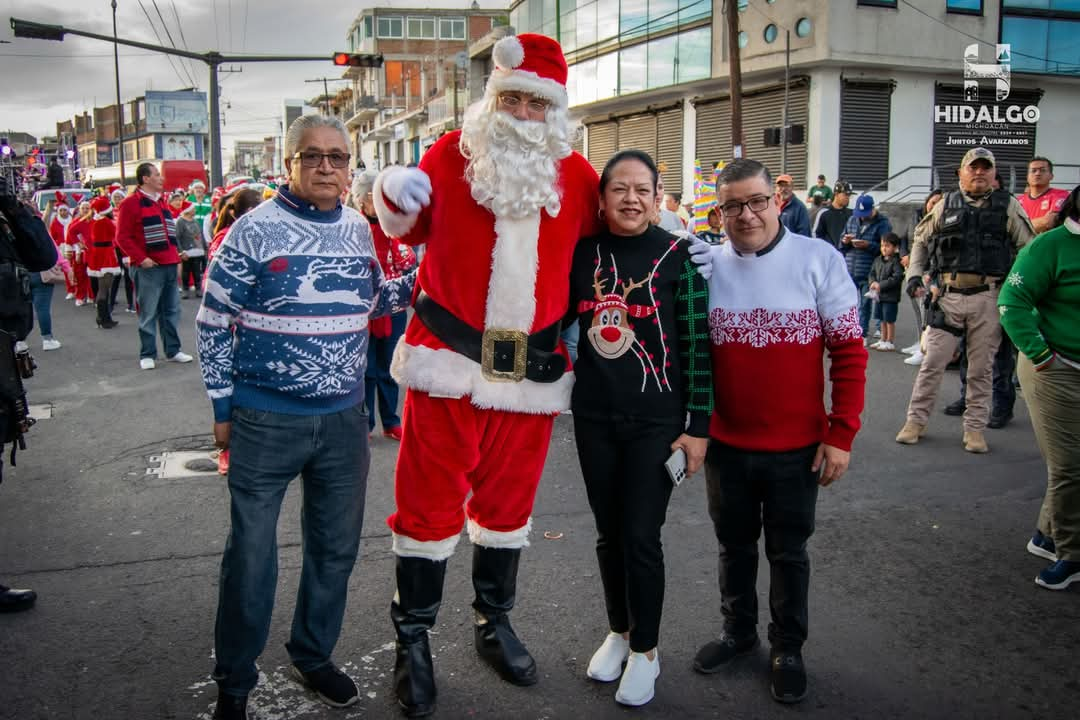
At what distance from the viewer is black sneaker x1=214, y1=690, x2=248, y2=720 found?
9.50 ft

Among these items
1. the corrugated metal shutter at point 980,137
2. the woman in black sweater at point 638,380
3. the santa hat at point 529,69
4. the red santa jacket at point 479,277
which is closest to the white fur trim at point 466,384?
the red santa jacket at point 479,277

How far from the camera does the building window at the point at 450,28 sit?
6681 cm

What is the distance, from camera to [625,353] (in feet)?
10.1

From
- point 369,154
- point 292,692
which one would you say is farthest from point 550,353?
point 369,154

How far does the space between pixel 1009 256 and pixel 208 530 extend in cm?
566

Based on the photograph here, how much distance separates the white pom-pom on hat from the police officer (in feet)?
14.3

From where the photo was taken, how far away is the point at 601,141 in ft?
96.3

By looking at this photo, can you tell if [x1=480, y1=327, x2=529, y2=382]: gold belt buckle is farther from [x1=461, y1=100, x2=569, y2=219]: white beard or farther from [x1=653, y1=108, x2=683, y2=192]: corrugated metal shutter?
[x1=653, y1=108, x2=683, y2=192]: corrugated metal shutter

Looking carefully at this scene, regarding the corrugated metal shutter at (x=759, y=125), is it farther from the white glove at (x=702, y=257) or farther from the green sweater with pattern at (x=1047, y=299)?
the white glove at (x=702, y=257)

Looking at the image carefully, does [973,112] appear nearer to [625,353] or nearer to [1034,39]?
[1034,39]

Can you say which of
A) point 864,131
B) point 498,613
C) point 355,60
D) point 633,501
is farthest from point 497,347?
point 864,131

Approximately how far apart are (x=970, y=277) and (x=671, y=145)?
20.1 m

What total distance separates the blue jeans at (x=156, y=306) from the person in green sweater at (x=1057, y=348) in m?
8.53

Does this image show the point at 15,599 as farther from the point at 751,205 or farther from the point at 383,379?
the point at 751,205
